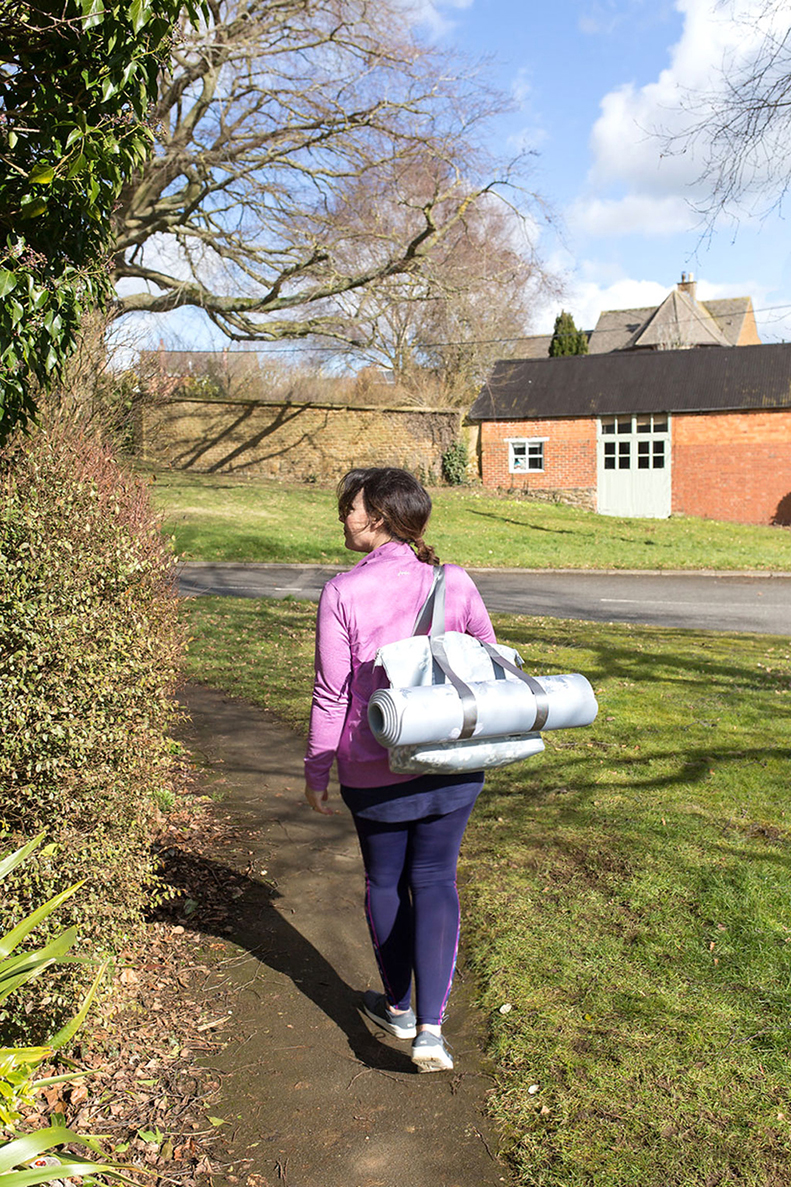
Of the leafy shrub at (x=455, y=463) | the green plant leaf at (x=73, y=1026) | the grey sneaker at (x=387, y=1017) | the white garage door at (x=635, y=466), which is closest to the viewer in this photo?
the green plant leaf at (x=73, y=1026)

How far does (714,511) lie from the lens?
29.3m

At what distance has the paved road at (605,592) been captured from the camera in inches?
501

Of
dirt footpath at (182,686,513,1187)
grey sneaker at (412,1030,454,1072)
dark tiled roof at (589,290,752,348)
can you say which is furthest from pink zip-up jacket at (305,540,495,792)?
dark tiled roof at (589,290,752,348)

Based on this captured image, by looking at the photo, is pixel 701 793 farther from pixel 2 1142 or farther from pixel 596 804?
pixel 2 1142

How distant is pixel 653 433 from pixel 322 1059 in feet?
94.8

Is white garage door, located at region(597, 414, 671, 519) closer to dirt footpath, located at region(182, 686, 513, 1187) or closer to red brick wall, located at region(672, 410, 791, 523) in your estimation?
red brick wall, located at region(672, 410, 791, 523)

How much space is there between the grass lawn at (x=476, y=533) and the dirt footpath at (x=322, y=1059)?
39.3ft

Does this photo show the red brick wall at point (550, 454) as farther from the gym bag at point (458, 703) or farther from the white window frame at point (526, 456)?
the gym bag at point (458, 703)

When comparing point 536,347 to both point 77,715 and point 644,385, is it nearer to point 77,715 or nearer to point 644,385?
point 644,385

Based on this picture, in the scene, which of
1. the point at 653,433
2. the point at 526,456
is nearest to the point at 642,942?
the point at 653,433

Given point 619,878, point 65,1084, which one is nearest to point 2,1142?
point 65,1084

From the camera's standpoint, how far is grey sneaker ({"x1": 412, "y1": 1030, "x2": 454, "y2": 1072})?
2.98 meters

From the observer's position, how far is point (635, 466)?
98.6 ft

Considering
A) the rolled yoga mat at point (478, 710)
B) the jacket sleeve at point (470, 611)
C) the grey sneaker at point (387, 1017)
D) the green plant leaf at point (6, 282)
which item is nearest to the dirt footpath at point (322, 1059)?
the grey sneaker at point (387, 1017)
